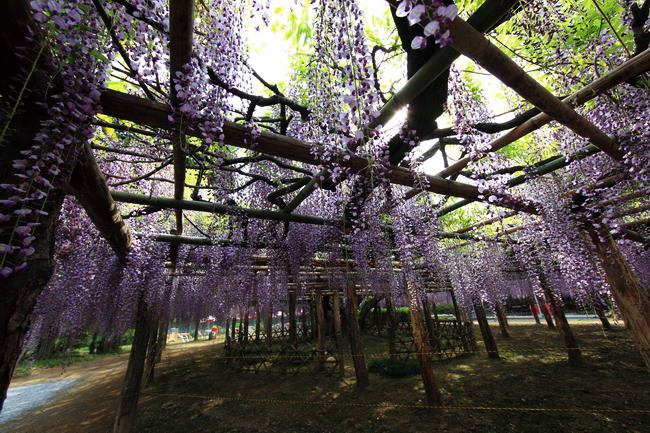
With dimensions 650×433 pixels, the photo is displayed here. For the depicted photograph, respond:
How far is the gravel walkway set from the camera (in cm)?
780

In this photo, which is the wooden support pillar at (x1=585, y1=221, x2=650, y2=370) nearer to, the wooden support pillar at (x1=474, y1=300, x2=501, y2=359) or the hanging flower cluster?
the wooden support pillar at (x1=474, y1=300, x2=501, y2=359)

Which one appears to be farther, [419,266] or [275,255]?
[419,266]

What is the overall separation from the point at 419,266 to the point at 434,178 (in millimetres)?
4290

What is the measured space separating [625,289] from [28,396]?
1669cm

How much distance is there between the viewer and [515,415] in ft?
16.4

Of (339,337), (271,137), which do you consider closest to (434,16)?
(271,137)

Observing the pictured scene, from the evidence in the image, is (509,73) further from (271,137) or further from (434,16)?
(271,137)

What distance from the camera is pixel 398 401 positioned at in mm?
6199

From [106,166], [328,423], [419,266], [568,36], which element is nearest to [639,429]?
[419,266]

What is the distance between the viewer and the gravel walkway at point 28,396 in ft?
25.6

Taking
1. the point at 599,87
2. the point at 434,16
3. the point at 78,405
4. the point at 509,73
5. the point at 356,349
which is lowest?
the point at 78,405

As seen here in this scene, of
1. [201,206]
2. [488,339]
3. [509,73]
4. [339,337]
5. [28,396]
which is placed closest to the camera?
[509,73]

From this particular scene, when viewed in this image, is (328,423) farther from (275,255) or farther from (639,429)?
(639,429)

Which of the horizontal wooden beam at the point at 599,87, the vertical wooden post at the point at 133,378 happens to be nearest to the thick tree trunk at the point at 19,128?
the horizontal wooden beam at the point at 599,87
